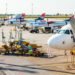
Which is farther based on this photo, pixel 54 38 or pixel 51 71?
pixel 54 38

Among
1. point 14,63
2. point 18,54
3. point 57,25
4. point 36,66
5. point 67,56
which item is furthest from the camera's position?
point 57,25

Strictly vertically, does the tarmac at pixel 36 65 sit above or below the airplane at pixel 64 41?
below

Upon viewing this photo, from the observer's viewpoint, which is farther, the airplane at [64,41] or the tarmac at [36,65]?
the airplane at [64,41]

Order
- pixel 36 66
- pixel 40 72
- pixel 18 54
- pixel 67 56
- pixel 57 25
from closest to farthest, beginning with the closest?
pixel 40 72 < pixel 36 66 < pixel 67 56 < pixel 18 54 < pixel 57 25

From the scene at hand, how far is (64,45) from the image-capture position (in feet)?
92.5

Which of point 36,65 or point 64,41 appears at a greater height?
point 64,41

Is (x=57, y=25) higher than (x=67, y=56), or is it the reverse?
(x=57, y=25)

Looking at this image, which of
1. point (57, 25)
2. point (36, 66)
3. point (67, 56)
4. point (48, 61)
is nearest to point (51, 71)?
point (36, 66)

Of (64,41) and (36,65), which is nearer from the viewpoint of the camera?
(36,65)

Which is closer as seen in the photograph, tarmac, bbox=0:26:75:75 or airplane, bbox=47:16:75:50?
tarmac, bbox=0:26:75:75

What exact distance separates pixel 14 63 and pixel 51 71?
5.72 meters

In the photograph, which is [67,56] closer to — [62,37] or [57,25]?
[62,37]

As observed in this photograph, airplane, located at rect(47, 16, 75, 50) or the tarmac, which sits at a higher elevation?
airplane, located at rect(47, 16, 75, 50)

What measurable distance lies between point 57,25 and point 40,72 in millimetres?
64384
